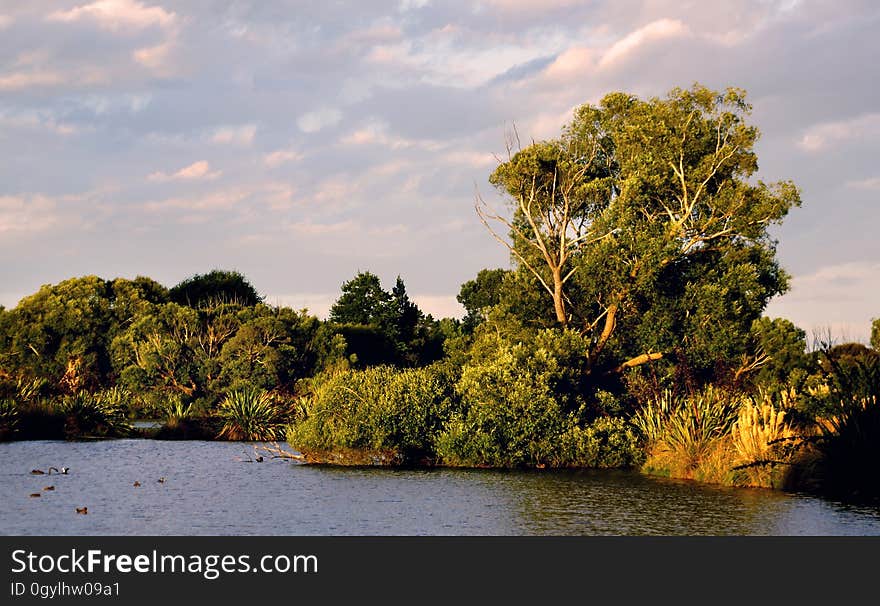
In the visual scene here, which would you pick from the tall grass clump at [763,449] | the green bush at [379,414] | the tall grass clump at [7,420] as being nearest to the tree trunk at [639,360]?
the green bush at [379,414]

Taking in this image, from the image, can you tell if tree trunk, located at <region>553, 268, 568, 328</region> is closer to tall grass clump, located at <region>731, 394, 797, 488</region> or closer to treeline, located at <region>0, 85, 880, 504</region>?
treeline, located at <region>0, 85, 880, 504</region>

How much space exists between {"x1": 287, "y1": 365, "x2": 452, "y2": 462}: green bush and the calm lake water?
3.91 feet

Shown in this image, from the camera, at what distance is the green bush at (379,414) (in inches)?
1310

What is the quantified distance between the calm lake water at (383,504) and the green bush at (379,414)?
3.91 ft

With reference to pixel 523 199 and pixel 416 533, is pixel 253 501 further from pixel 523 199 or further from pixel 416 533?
pixel 523 199

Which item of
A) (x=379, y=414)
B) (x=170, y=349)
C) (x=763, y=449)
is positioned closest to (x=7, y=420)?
(x=170, y=349)

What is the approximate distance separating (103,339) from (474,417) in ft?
170

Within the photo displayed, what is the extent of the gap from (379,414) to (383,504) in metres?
8.88

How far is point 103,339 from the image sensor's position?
77.7 m

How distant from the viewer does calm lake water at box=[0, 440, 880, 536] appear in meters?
20.8

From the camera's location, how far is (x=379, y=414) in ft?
109
